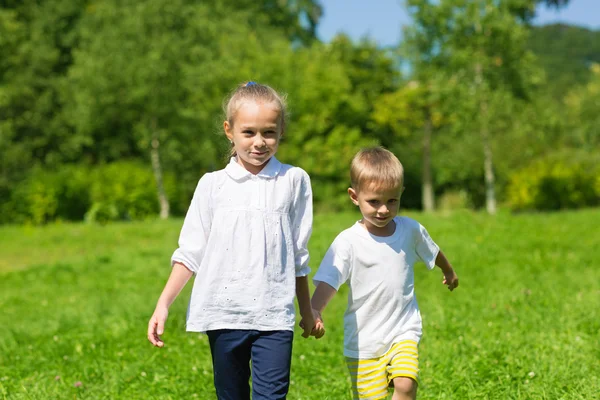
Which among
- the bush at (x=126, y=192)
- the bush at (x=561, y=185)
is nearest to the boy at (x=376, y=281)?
the bush at (x=126, y=192)

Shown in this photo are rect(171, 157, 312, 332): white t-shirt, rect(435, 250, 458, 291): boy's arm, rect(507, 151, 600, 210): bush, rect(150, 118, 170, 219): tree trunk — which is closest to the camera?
rect(171, 157, 312, 332): white t-shirt

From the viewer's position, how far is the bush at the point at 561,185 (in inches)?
1232

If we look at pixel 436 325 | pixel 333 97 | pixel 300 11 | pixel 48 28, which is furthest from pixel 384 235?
pixel 300 11

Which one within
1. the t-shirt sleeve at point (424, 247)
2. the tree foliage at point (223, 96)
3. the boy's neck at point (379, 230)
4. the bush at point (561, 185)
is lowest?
the t-shirt sleeve at point (424, 247)

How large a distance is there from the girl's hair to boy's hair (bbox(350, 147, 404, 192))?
1.40ft

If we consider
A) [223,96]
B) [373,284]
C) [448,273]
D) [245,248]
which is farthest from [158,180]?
[245,248]

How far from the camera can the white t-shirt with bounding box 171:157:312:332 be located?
3342 mm

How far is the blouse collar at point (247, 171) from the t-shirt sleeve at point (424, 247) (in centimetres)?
83

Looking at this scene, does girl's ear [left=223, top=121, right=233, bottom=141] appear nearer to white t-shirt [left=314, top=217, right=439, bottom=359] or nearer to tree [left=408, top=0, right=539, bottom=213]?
white t-shirt [left=314, top=217, right=439, bottom=359]

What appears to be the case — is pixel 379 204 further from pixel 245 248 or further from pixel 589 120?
pixel 589 120

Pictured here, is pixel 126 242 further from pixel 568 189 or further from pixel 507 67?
pixel 568 189

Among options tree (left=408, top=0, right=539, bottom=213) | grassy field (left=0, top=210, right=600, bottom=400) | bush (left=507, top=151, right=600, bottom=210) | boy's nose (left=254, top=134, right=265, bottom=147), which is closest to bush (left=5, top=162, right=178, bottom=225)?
tree (left=408, top=0, right=539, bottom=213)

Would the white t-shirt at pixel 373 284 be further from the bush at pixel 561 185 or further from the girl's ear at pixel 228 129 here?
the bush at pixel 561 185

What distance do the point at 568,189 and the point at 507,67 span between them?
23.4 feet
